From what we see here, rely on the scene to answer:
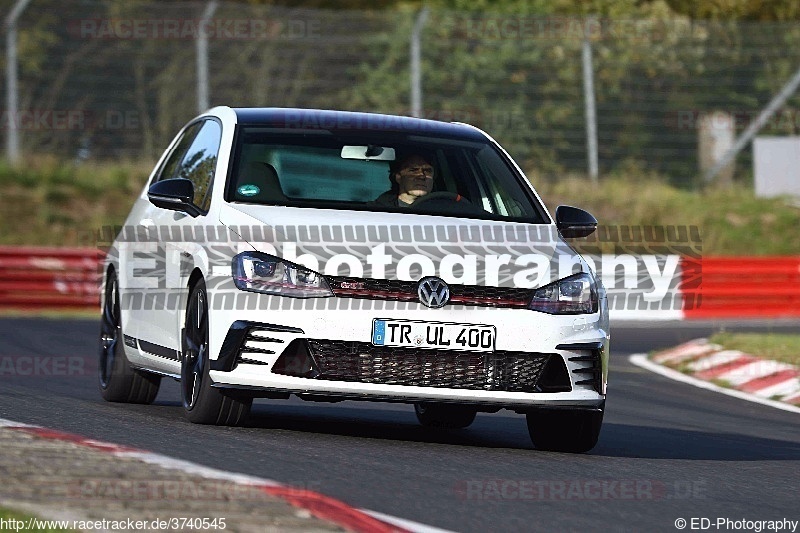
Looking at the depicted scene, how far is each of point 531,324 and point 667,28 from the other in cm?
2075

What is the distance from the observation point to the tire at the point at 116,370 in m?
10.3

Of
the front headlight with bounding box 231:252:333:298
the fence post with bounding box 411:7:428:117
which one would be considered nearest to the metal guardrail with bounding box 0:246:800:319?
the fence post with bounding box 411:7:428:117

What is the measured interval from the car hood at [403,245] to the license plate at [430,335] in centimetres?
22

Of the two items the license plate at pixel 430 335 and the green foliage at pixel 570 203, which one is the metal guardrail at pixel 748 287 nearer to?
the green foliage at pixel 570 203

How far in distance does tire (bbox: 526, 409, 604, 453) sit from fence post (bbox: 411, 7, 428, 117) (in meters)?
17.9

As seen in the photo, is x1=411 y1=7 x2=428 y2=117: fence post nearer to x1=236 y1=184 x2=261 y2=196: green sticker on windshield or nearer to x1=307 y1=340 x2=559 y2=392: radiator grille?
x1=236 y1=184 x2=261 y2=196: green sticker on windshield

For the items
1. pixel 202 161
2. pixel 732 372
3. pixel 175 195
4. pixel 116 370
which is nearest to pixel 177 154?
pixel 202 161

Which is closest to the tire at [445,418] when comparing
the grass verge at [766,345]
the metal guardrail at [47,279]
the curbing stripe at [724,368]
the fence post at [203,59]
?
the grass verge at [766,345]

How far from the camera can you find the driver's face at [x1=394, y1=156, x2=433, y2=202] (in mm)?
9430

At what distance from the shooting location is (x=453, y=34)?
27.0 m

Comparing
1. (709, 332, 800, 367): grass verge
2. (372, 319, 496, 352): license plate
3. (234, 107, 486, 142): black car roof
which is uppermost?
(234, 107, 486, 142): black car roof

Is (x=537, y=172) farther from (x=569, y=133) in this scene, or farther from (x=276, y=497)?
(x=276, y=497)

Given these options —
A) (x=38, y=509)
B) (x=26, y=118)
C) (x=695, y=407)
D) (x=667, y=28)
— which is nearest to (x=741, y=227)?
(x=667, y=28)

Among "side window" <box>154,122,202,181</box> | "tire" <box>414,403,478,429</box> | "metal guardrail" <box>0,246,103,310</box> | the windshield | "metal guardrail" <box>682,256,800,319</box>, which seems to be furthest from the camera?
"metal guardrail" <box>682,256,800,319</box>
